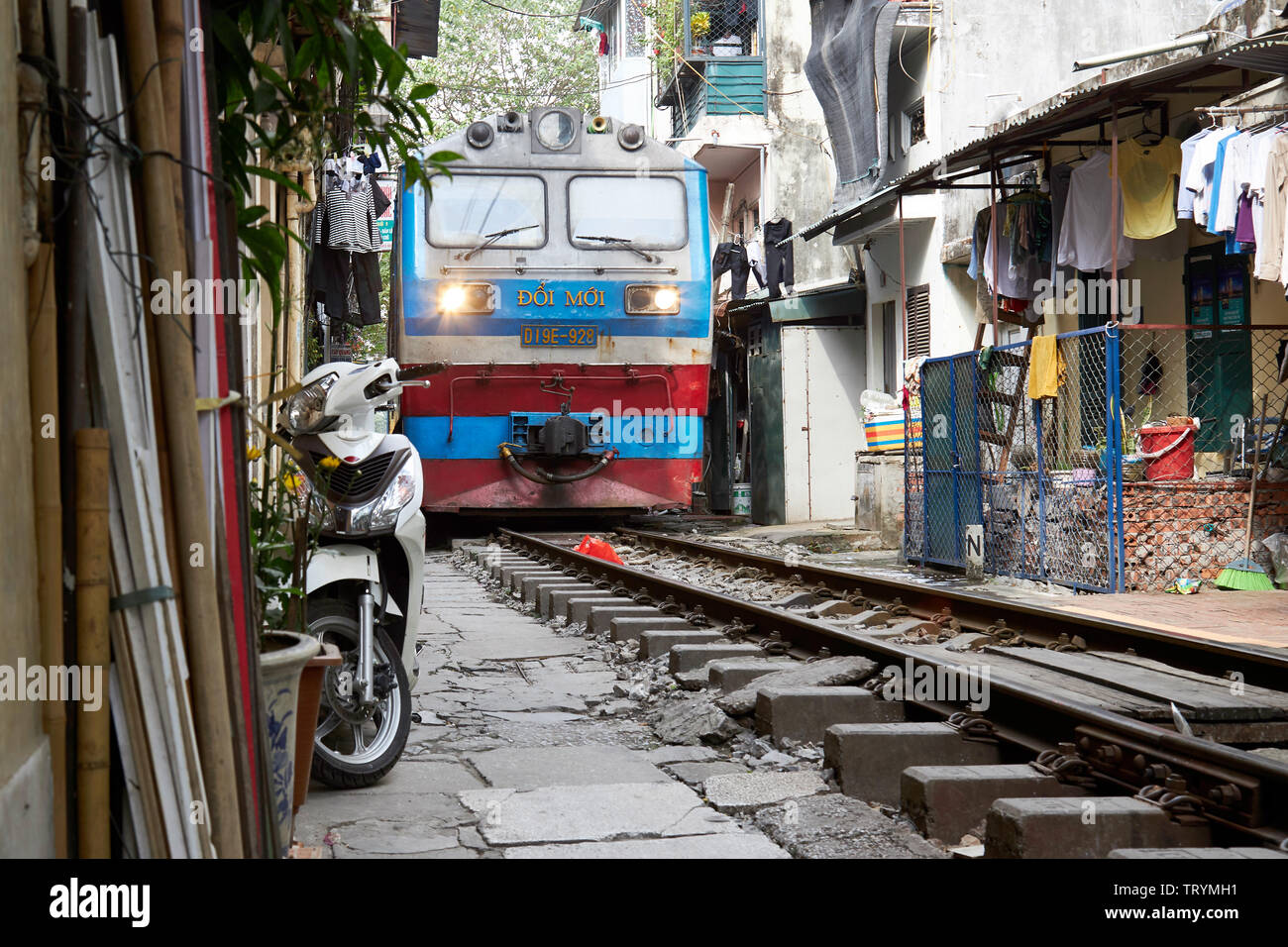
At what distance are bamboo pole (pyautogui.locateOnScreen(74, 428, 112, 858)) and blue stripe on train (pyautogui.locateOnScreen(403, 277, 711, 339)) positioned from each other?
1088 centimetres

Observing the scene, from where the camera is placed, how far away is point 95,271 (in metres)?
2.32

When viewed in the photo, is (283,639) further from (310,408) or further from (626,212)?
(626,212)

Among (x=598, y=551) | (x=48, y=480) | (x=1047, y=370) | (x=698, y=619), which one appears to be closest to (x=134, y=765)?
(x=48, y=480)

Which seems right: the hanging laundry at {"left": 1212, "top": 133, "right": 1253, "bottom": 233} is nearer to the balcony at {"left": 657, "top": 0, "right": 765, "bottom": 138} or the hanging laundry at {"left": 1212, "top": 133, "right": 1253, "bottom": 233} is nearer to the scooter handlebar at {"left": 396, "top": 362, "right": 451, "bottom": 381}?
the scooter handlebar at {"left": 396, "top": 362, "right": 451, "bottom": 381}

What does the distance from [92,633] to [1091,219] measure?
35.4ft

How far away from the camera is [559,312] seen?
13.3m

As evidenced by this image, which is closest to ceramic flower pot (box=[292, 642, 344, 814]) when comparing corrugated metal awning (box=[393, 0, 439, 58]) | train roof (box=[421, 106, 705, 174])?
train roof (box=[421, 106, 705, 174])

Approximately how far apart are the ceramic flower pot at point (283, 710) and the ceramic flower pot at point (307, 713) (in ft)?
0.40

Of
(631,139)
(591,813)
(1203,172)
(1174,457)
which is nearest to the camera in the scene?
(591,813)

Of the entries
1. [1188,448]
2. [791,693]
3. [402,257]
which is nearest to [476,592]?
[402,257]

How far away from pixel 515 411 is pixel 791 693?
8.75m

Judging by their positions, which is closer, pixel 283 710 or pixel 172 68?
pixel 172 68

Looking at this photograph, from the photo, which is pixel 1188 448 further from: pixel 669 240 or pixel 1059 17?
pixel 1059 17
